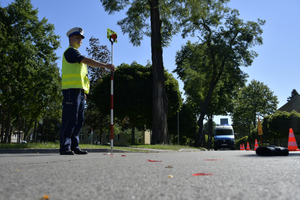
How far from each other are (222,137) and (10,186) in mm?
29350

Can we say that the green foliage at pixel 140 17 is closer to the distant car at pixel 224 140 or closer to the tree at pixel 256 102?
the distant car at pixel 224 140

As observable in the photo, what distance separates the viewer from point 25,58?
24.6 meters

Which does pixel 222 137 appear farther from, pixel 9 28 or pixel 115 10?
pixel 9 28

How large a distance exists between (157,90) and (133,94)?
34.8 feet

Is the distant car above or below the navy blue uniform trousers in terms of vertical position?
below

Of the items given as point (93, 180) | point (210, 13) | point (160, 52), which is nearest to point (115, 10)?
point (160, 52)

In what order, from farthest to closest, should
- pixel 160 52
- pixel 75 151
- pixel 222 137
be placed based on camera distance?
pixel 222 137 → pixel 160 52 → pixel 75 151

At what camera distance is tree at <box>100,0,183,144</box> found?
1598cm

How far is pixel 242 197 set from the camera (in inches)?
74.0

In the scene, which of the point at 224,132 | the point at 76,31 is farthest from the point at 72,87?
the point at 224,132

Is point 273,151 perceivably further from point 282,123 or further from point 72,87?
point 282,123

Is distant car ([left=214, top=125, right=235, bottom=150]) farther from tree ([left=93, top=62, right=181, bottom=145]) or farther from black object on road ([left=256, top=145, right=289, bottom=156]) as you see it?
black object on road ([left=256, top=145, right=289, bottom=156])

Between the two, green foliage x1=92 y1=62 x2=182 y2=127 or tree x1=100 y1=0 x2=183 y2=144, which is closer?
tree x1=100 y1=0 x2=183 y2=144

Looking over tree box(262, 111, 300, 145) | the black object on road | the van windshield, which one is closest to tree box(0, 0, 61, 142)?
the van windshield
